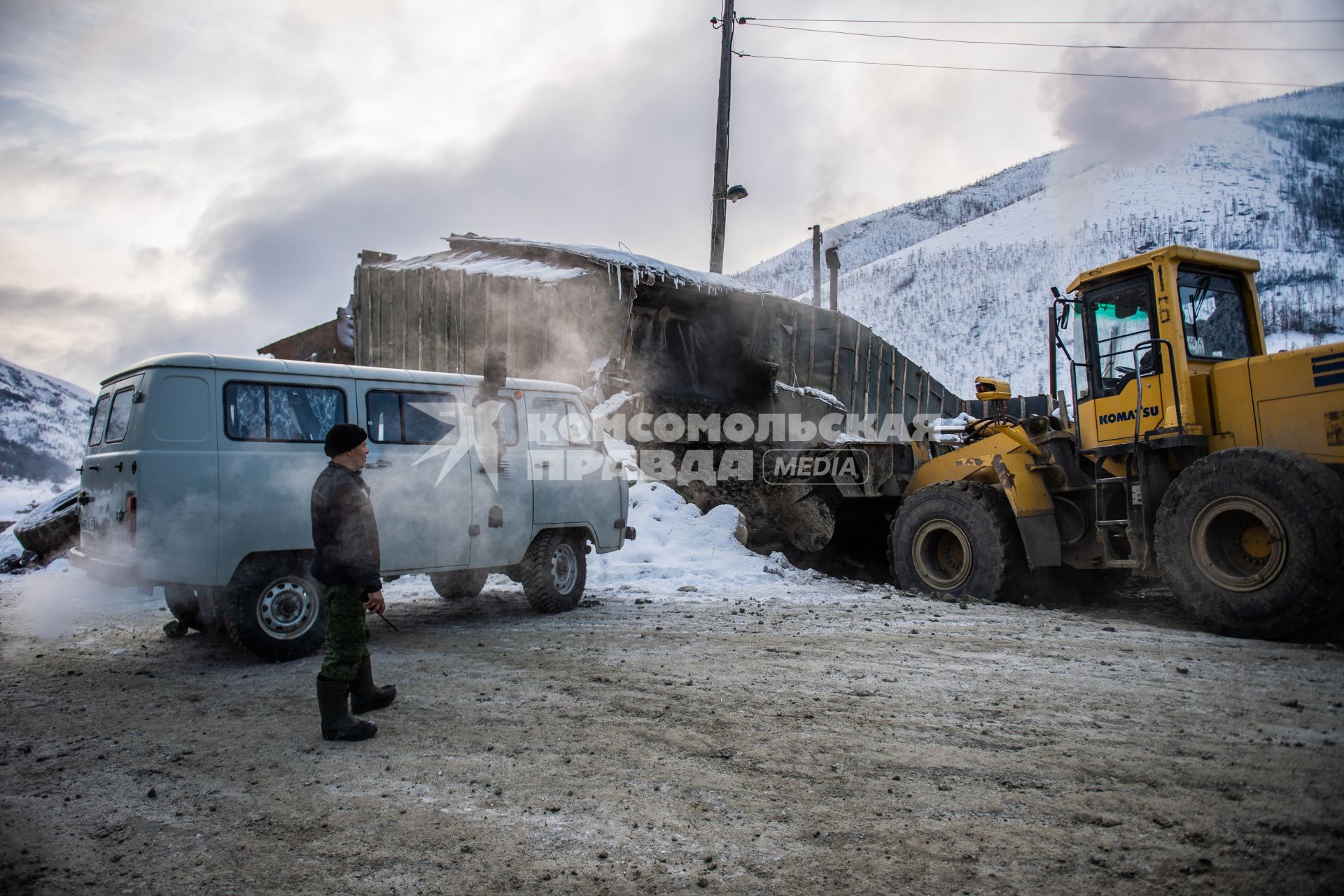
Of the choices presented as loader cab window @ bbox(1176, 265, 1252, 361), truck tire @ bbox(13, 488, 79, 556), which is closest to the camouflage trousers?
loader cab window @ bbox(1176, 265, 1252, 361)

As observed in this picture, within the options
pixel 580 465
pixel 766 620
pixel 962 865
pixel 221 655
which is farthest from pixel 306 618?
pixel 962 865

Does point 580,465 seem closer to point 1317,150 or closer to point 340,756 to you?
point 340,756

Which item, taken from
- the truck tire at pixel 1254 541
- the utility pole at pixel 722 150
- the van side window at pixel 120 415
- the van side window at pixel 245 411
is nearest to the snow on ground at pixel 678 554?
the truck tire at pixel 1254 541

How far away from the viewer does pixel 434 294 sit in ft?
46.0

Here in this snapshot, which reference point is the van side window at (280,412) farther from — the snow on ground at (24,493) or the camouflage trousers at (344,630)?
the snow on ground at (24,493)

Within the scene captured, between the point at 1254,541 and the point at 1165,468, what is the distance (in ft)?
3.27

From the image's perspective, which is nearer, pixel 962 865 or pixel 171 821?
pixel 962 865

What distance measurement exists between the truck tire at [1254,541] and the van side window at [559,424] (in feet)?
16.7

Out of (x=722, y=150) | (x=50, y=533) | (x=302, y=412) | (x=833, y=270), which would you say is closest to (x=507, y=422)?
(x=302, y=412)

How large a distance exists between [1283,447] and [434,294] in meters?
12.2

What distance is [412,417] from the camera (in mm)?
6645

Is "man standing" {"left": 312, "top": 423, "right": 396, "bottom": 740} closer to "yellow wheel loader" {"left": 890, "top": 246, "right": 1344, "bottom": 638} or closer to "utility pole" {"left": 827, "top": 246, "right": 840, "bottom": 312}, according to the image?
"yellow wheel loader" {"left": 890, "top": 246, "right": 1344, "bottom": 638}

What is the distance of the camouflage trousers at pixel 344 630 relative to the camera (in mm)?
4027

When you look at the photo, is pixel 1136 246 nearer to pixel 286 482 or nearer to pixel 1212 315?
pixel 1212 315
